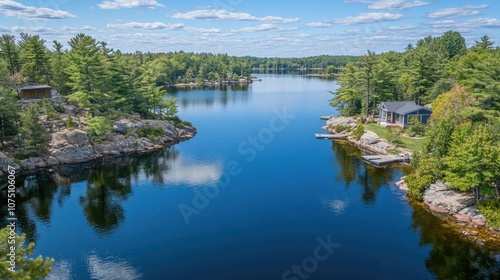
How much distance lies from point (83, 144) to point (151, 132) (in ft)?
38.5

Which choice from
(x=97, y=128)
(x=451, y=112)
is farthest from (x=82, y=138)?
(x=451, y=112)

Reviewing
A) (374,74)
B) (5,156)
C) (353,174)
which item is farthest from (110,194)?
(374,74)

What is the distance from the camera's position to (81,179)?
47.6 meters

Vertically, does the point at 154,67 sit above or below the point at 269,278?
above

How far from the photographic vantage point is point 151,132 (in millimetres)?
65125

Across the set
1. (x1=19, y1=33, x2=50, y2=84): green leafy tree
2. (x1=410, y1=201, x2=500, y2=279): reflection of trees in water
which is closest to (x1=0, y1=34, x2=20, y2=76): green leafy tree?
(x1=19, y1=33, x2=50, y2=84): green leafy tree

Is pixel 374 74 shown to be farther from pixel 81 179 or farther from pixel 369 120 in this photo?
pixel 81 179

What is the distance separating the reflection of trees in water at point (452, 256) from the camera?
2673 centimetres

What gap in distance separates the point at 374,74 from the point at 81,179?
183ft

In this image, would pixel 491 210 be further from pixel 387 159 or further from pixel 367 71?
pixel 367 71

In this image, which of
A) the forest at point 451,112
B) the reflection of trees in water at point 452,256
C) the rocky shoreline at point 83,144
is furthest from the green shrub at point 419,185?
the rocky shoreline at point 83,144

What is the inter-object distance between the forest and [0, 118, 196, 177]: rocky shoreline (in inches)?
1534

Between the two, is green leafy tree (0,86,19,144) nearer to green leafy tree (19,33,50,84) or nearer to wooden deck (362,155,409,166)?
green leafy tree (19,33,50,84)

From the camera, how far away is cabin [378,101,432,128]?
6565cm
